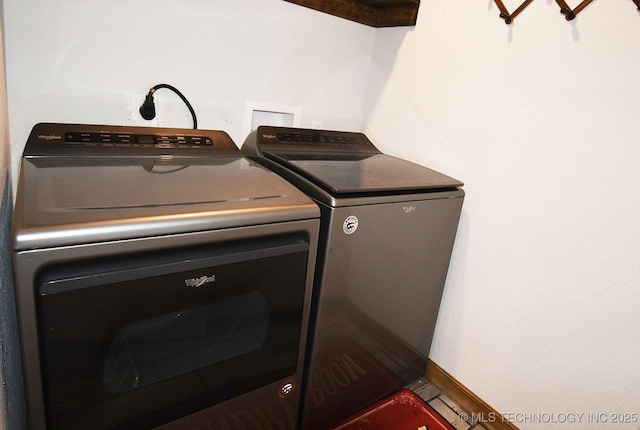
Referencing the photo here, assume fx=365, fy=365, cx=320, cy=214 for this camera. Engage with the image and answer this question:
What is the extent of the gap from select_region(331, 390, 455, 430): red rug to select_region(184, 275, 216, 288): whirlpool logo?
809 mm

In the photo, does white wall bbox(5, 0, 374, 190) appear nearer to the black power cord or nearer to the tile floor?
the black power cord

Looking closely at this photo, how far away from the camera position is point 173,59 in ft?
4.06

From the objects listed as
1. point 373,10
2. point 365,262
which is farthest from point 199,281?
point 373,10

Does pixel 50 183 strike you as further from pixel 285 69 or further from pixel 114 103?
pixel 285 69

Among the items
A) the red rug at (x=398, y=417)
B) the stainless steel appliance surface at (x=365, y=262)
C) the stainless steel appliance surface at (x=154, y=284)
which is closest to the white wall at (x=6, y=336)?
the stainless steel appliance surface at (x=154, y=284)

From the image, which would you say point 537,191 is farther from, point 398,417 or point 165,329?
point 165,329

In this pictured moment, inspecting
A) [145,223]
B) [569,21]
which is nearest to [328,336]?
[145,223]

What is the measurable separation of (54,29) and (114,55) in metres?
0.16

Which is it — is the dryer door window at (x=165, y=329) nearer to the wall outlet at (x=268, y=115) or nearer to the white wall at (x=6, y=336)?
the white wall at (x=6, y=336)

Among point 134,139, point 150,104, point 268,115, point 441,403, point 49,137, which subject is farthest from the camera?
point 268,115

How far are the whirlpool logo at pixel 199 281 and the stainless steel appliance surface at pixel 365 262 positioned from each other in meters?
0.32

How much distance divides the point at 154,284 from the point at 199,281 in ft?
0.30

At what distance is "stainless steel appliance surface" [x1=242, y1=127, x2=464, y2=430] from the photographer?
1.04 meters

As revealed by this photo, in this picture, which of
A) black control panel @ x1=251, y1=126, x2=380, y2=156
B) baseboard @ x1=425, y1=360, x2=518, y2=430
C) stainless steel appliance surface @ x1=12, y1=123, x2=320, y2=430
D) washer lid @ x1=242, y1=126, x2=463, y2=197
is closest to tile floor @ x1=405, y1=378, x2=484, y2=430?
baseboard @ x1=425, y1=360, x2=518, y2=430
